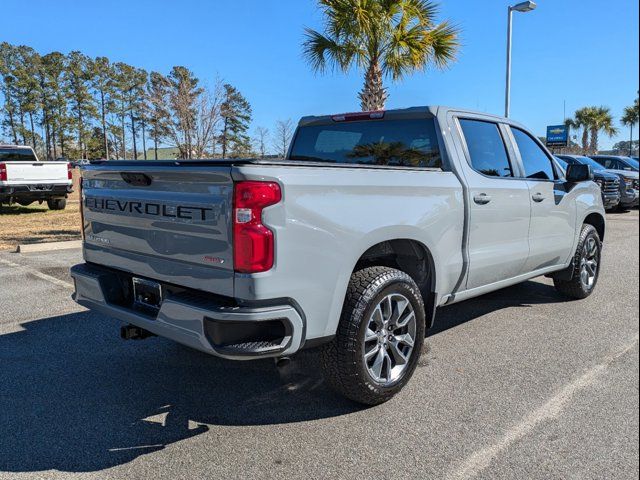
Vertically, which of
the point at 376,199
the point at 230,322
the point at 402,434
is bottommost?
the point at 402,434

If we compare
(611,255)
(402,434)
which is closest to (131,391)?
(402,434)

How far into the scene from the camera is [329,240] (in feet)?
9.83

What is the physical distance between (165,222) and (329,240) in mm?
952

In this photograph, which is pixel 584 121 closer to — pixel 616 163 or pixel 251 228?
pixel 616 163

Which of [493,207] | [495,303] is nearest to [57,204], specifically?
[495,303]

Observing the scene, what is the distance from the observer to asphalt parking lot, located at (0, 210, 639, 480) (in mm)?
2744

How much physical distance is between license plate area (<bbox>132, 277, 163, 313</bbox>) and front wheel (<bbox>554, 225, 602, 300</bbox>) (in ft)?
14.5

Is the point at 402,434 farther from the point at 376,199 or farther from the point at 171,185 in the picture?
the point at 171,185

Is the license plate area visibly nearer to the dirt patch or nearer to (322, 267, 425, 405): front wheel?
(322, 267, 425, 405): front wheel

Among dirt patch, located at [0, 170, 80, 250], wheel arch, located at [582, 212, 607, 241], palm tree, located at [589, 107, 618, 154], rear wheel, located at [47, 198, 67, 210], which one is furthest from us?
palm tree, located at [589, 107, 618, 154]

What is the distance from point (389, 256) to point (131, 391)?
2.00m

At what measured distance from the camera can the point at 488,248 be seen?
4.33 m

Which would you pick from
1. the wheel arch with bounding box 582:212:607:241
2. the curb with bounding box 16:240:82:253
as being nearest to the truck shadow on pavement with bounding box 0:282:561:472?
the wheel arch with bounding box 582:212:607:241

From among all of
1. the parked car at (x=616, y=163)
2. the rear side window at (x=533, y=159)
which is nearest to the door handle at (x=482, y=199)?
the rear side window at (x=533, y=159)
